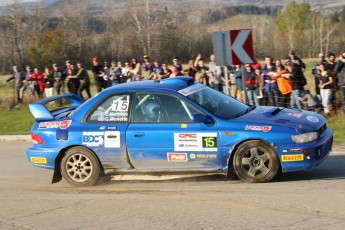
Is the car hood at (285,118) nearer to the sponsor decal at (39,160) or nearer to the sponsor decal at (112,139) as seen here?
the sponsor decal at (112,139)

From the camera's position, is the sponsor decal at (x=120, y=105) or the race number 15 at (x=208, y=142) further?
the sponsor decal at (x=120, y=105)

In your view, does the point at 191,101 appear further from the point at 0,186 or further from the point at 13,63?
the point at 13,63

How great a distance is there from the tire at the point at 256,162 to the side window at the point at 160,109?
92cm

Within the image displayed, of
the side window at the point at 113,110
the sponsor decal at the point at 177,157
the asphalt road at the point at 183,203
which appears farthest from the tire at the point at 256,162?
the side window at the point at 113,110

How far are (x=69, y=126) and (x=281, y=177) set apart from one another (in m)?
3.30

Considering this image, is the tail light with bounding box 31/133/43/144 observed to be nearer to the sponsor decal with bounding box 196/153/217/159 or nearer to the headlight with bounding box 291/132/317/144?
the sponsor decal with bounding box 196/153/217/159

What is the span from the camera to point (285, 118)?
27.9 feet

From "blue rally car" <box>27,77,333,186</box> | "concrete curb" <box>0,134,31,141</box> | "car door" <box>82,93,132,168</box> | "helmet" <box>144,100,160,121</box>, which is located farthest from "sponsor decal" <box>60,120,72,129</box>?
"concrete curb" <box>0,134,31,141</box>

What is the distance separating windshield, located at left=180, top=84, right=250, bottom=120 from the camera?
8.70 m

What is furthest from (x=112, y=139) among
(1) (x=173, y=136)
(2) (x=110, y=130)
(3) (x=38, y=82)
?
(3) (x=38, y=82)

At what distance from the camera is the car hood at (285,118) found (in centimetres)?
825

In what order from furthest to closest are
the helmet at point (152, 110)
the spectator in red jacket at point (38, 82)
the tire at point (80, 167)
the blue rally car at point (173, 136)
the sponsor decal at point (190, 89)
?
the spectator in red jacket at point (38, 82), the tire at point (80, 167), the sponsor decal at point (190, 89), the helmet at point (152, 110), the blue rally car at point (173, 136)

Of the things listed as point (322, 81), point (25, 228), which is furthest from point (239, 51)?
point (25, 228)

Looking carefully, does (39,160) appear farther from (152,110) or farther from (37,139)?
(152,110)
